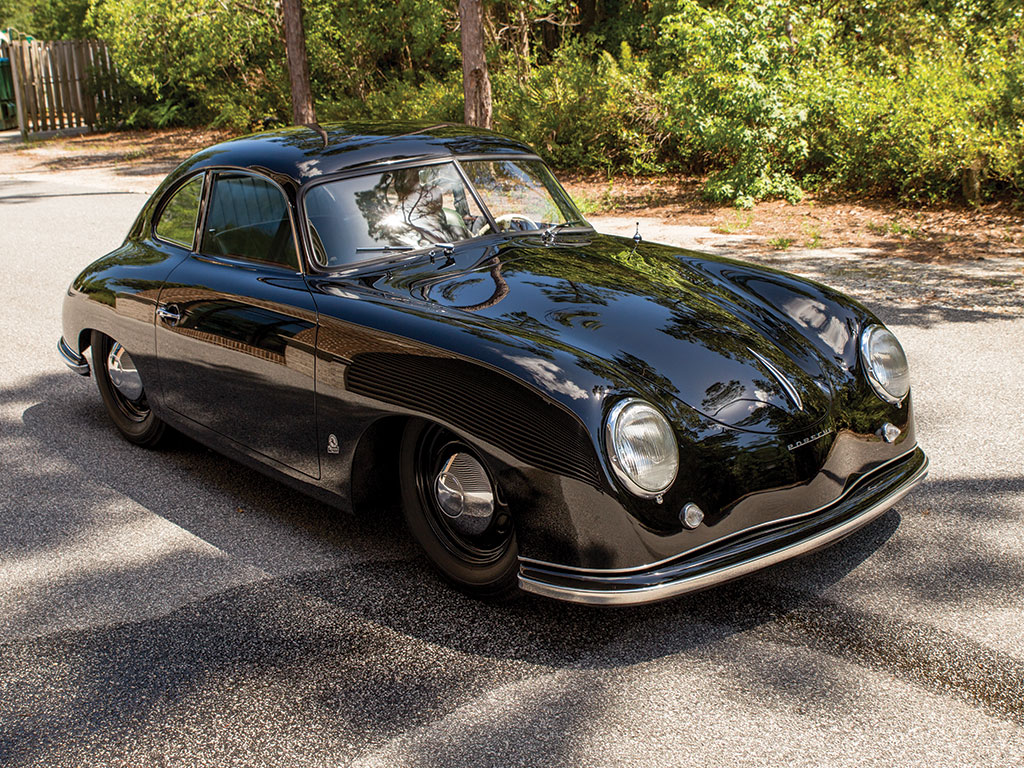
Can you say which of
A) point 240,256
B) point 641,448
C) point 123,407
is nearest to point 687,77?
point 123,407

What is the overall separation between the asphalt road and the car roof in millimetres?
1501

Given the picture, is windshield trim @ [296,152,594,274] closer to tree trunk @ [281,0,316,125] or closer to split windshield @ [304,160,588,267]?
split windshield @ [304,160,588,267]

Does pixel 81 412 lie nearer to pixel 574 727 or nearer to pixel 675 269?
pixel 675 269

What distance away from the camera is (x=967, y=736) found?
8.85 ft

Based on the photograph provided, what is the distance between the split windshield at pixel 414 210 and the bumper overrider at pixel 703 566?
1651 mm

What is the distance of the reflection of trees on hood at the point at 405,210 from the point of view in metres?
4.13

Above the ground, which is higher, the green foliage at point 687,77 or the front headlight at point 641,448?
the green foliage at point 687,77

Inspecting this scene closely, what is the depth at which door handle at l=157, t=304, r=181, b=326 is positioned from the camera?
4.41 m

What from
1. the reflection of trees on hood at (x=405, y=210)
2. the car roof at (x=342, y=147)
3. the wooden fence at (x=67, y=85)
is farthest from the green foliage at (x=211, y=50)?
the reflection of trees on hood at (x=405, y=210)

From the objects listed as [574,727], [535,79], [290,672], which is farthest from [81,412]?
[535,79]

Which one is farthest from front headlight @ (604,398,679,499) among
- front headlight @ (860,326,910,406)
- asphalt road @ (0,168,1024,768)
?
front headlight @ (860,326,910,406)

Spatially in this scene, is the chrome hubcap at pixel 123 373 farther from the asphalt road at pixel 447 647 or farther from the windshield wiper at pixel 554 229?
the windshield wiper at pixel 554 229

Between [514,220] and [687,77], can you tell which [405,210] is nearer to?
[514,220]

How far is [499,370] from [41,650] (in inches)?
72.4
